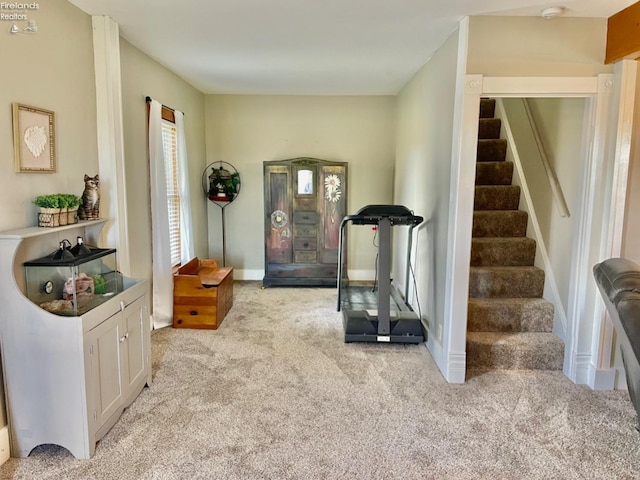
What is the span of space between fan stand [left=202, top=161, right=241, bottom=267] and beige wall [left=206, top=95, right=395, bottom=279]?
0.28 feet

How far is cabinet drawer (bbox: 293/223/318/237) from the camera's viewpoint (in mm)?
5719

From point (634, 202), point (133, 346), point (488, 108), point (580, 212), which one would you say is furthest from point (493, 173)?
point (133, 346)

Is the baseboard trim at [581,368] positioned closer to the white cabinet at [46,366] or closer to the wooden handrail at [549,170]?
the wooden handrail at [549,170]

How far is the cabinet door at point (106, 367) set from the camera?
7.46ft

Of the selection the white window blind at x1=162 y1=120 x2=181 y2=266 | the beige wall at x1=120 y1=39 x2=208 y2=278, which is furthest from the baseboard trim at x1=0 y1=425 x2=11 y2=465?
the white window blind at x1=162 y1=120 x2=181 y2=266

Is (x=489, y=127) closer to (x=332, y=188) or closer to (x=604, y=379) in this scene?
(x=332, y=188)

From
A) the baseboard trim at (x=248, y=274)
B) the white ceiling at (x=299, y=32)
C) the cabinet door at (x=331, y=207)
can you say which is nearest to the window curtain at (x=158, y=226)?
the white ceiling at (x=299, y=32)

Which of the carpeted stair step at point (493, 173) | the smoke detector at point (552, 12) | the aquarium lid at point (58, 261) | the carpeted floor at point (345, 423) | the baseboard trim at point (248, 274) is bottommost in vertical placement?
the carpeted floor at point (345, 423)

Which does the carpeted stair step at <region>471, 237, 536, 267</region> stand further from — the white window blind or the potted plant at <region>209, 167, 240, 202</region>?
the potted plant at <region>209, 167, 240, 202</region>

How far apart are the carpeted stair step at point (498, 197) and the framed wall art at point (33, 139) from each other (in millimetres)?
3594

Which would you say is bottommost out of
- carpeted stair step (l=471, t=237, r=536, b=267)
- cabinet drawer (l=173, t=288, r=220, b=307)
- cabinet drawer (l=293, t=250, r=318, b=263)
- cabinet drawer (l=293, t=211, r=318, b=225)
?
cabinet drawer (l=173, t=288, r=220, b=307)

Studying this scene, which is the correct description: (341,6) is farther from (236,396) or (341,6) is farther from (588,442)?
(588,442)

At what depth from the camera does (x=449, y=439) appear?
2.45 metres

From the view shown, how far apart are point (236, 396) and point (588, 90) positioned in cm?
320
